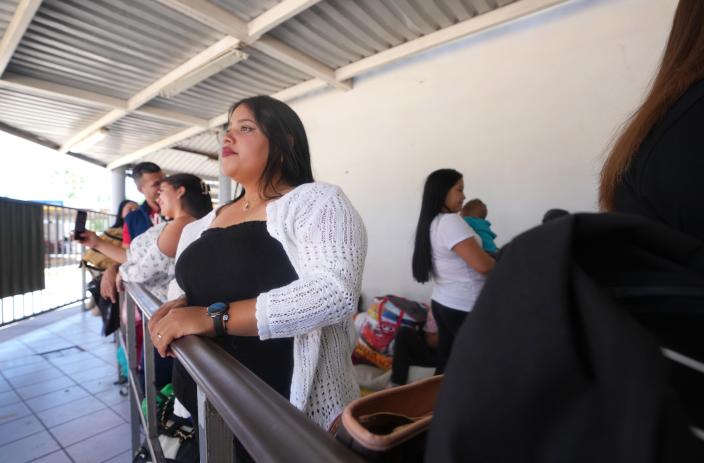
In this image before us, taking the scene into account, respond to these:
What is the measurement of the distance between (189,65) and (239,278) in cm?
356

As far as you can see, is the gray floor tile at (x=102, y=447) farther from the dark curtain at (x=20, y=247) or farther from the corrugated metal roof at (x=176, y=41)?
the corrugated metal roof at (x=176, y=41)

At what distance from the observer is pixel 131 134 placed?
6273 mm

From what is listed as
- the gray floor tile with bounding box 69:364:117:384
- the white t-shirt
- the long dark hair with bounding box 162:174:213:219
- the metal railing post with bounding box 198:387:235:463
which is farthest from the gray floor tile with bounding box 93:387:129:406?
the metal railing post with bounding box 198:387:235:463

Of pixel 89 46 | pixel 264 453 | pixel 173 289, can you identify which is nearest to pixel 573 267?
pixel 264 453

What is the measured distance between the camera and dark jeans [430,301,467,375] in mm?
2135

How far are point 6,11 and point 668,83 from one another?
174 inches

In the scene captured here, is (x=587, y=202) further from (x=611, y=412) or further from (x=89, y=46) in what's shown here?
(x=89, y=46)

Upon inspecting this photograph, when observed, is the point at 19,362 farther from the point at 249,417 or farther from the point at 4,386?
the point at 249,417

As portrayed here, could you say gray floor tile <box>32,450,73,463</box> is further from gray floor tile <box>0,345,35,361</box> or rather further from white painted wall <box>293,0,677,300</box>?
white painted wall <box>293,0,677,300</box>

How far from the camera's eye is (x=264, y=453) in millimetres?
420

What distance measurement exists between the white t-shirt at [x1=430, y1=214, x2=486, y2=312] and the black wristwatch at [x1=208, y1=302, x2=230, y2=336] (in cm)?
146

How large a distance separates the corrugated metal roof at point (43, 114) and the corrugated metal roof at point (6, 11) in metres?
1.83

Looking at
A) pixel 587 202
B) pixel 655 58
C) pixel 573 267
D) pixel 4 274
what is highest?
Result: pixel 655 58

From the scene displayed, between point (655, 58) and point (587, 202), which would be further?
point (587, 202)
